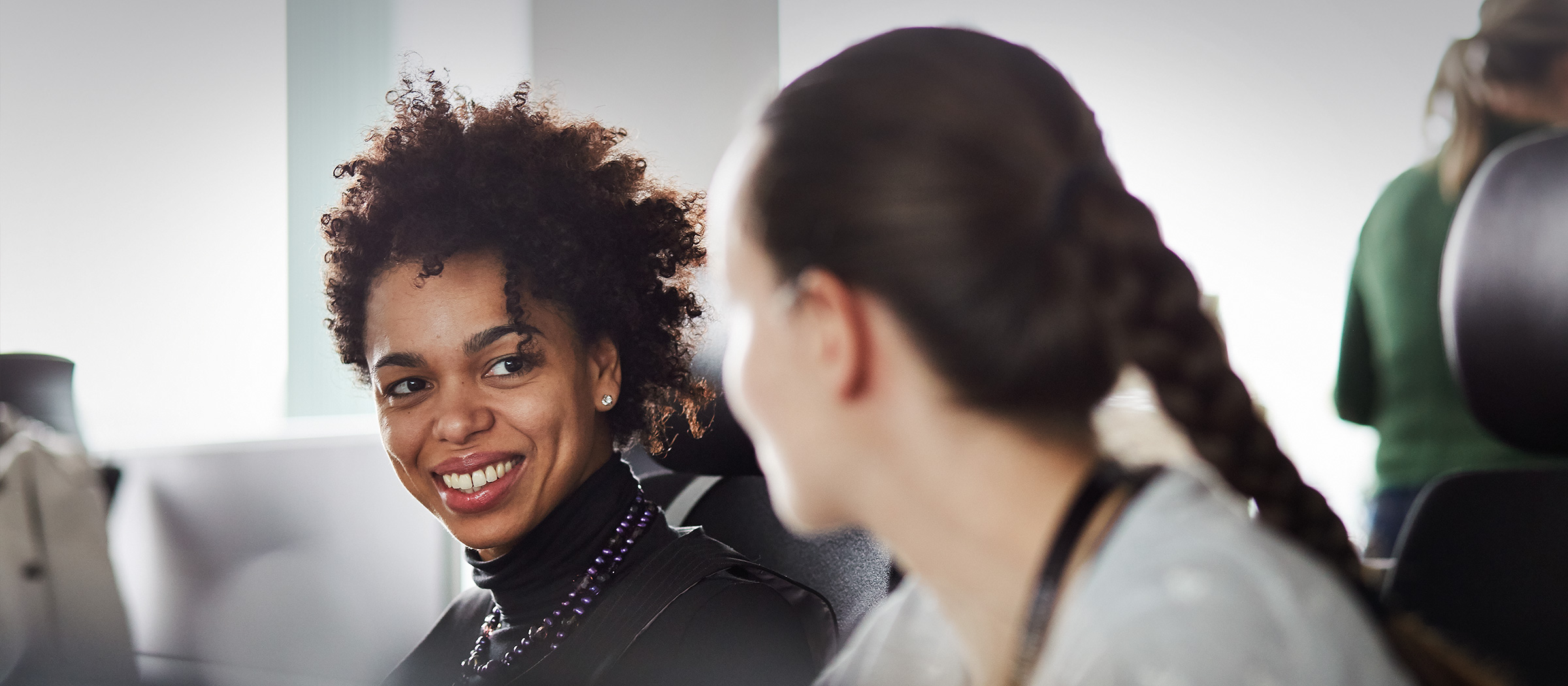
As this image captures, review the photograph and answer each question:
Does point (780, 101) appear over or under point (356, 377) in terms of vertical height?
over

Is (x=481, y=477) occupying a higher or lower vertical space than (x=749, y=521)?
higher

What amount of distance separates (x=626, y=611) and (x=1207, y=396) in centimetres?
67

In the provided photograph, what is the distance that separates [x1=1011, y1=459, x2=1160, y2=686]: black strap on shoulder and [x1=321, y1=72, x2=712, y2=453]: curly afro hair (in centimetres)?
69

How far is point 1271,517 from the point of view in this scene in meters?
0.57

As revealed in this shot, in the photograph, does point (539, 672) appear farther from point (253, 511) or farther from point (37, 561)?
point (253, 511)

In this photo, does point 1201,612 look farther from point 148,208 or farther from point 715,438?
point 148,208

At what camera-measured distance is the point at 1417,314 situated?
1.38 m

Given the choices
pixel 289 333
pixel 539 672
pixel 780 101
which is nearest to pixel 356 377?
pixel 539 672

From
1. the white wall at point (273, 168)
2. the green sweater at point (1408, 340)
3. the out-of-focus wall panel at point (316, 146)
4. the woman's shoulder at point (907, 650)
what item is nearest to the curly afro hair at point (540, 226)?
the woman's shoulder at point (907, 650)

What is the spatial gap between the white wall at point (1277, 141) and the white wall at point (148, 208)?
4.97ft

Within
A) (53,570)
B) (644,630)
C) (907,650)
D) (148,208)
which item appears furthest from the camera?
(148,208)

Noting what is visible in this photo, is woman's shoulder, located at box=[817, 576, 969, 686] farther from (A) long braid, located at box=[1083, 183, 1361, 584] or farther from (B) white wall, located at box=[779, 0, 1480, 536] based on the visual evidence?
(B) white wall, located at box=[779, 0, 1480, 536]

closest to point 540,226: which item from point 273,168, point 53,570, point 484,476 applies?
point 484,476

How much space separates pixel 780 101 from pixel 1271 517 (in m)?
0.35
